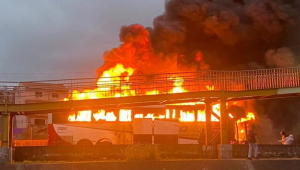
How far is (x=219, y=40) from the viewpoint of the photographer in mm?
38562

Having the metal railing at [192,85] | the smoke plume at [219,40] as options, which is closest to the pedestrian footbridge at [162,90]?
the metal railing at [192,85]

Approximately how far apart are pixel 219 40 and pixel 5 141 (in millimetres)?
26867

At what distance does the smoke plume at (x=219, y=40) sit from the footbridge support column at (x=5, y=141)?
54.6 ft

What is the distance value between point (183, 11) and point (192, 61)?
5.08 meters

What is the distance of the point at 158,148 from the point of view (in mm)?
16891

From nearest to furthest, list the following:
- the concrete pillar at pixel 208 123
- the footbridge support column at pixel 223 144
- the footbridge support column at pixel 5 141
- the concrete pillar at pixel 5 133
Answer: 1. the footbridge support column at pixel 5 141
2. the concrete pillar at pixel 5 133
3. the footbridge support column at pixel 223 144
4. the concrete pillar at pixel 208 123

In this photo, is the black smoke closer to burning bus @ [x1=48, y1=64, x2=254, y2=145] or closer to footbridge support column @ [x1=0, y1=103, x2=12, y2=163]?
burning bus @ [x1=48, y1=64, x2=254, y2=145]

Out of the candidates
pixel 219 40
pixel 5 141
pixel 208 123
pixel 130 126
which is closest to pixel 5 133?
pixel 5 141

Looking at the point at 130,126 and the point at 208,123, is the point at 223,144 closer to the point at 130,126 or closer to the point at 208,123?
the point at 208,123

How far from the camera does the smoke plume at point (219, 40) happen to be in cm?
3375

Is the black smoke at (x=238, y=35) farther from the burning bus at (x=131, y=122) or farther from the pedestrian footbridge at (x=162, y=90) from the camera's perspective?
the burning bus at (x=131, y=122)

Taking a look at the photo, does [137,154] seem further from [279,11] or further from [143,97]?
[279,11]

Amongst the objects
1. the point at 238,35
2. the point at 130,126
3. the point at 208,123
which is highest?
the point at 238,35

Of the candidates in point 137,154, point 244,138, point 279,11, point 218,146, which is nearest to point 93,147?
point 137,154
